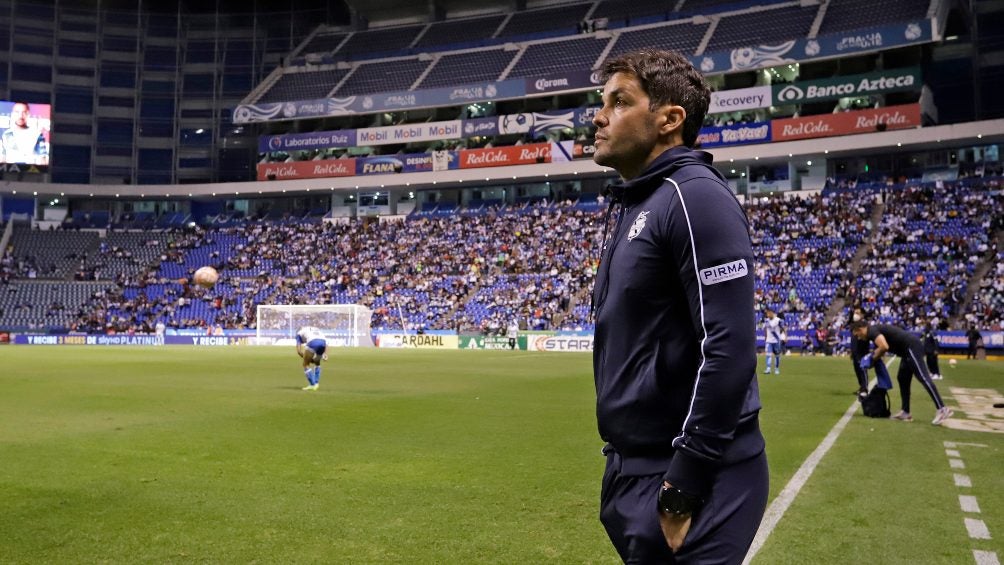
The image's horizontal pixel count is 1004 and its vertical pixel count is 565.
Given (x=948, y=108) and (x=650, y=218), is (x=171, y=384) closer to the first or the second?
(x=650, y=218)

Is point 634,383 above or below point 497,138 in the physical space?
below

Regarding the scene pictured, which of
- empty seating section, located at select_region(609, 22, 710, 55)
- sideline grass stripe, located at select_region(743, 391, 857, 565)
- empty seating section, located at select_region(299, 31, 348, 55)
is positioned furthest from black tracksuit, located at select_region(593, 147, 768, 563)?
empty seating section, located at select_region(299, 31, 348, 55)

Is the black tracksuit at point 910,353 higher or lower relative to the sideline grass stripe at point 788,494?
higher

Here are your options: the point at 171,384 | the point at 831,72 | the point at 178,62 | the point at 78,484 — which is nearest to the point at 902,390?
the point at 78,484

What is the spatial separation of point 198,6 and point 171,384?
81865mm

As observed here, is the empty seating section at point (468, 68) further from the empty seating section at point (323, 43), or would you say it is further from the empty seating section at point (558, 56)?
the empty seating section at point (323, 43)

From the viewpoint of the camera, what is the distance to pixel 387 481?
8742mm

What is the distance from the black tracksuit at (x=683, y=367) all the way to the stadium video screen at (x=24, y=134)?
78021 mm

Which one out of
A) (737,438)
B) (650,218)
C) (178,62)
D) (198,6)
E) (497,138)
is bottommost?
(737,438)

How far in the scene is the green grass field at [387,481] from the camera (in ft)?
20.3

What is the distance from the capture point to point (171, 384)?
20.9 metres

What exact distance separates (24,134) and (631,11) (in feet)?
182

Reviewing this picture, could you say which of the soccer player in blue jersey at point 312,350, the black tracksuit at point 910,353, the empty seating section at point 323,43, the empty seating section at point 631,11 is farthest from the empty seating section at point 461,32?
the black tracksuit at point 910,353

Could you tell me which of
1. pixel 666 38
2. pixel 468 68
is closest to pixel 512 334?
pixel 666 38
